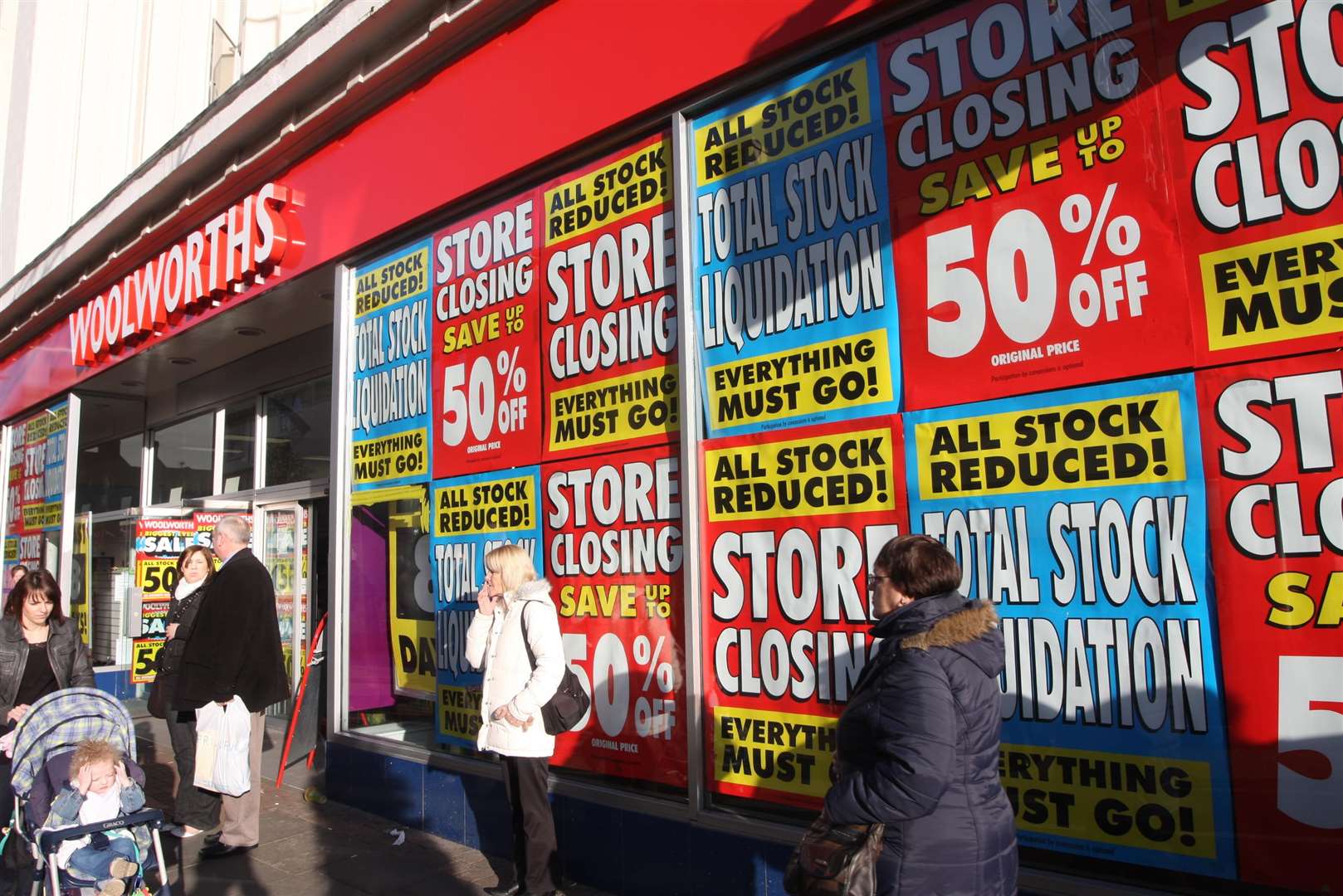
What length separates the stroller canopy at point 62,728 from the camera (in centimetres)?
449

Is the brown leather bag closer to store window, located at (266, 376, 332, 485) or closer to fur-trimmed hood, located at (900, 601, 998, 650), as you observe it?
fur-trimmed hood, located at (900, 601, 998, 650)

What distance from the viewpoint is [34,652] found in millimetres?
5594

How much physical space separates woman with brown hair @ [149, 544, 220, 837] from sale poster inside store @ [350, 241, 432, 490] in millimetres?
1438

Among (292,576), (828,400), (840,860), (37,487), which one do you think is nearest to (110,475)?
(37,487)

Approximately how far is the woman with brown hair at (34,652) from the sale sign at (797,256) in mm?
4124

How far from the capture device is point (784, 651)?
4328mm

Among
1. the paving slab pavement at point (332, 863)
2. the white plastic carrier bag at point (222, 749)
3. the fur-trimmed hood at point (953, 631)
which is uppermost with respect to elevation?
the fur-trimmed hood at point (953, 631)

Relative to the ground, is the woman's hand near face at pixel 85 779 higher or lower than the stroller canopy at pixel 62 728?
lower

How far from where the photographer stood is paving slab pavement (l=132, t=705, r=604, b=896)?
5.05m

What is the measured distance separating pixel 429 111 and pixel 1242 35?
16.9 feet

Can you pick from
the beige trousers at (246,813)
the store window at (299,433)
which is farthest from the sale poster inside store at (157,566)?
the beige trousers at (246,813)

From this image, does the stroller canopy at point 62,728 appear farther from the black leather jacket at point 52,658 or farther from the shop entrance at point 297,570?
the shop entrance at point 297,570

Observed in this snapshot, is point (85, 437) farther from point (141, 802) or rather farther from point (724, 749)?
point (724, 749)

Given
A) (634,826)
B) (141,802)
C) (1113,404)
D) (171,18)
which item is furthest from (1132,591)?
(171,18)
